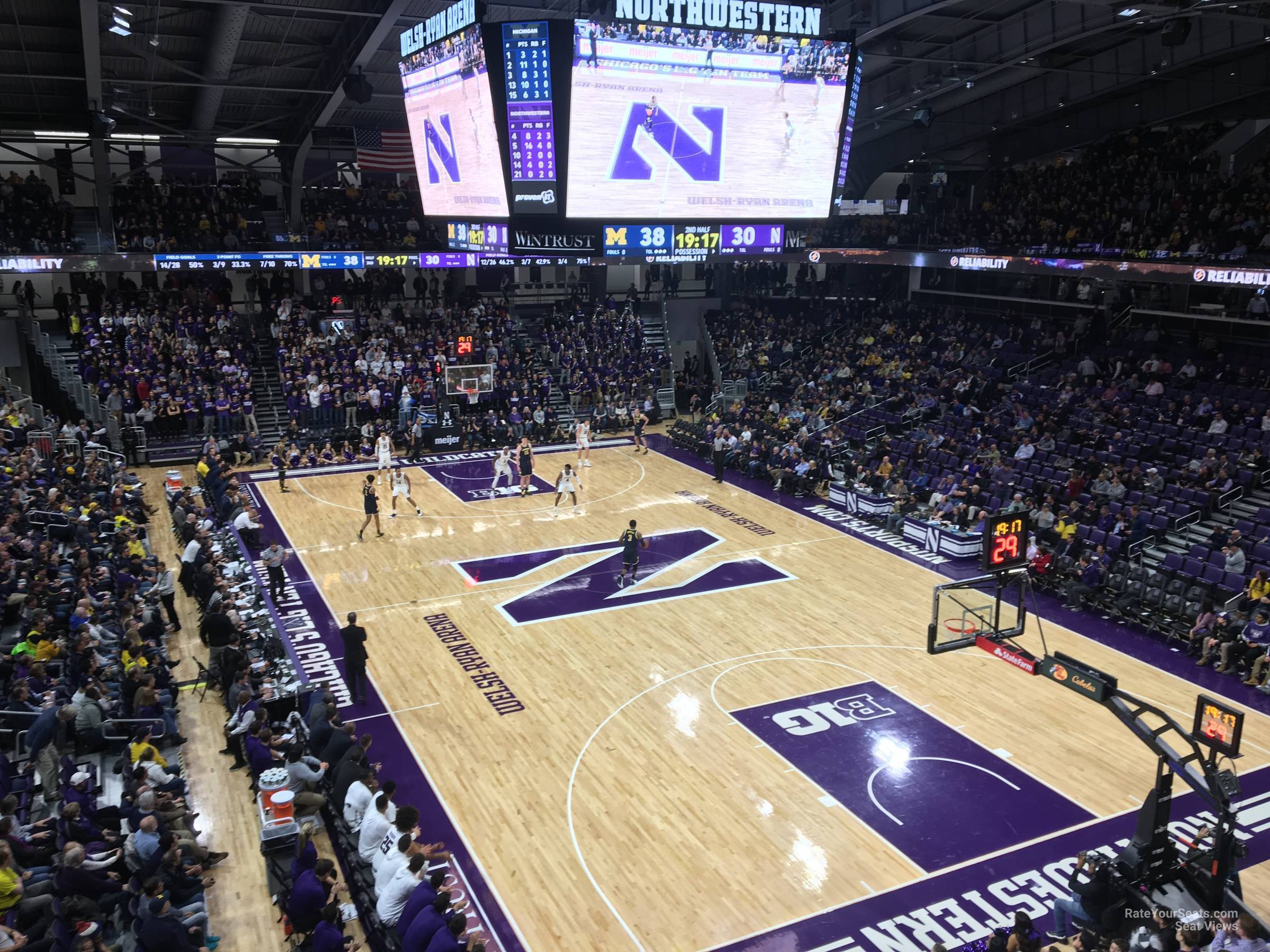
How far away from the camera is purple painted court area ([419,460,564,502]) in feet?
90.1

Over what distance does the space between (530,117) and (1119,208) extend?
18.3 metres

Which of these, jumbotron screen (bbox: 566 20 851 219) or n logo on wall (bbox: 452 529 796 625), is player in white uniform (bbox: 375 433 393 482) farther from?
jumbotron screen (bbox: 566 20 851 219)

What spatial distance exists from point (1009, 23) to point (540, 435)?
18664mm

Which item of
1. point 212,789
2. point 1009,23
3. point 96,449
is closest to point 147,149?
point 96,449

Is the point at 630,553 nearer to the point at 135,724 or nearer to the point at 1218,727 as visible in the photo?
the point at 135,724

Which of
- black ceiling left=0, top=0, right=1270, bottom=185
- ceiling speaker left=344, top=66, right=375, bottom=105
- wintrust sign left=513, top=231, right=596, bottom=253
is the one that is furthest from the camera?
ceiling speaker left=344, top=66, right=375, bottom=105

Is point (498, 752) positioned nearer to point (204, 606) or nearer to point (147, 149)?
point (204, 606)

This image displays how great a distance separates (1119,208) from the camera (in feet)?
96.0

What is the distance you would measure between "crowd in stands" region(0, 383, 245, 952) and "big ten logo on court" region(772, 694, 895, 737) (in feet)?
25.2

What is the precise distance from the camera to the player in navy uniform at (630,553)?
783 inches

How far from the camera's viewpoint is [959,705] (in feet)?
49.2

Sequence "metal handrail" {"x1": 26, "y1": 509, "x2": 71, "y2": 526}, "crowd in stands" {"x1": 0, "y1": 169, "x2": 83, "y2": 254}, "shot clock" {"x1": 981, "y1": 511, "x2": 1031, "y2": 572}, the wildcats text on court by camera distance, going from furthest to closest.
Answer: "crowd in stands" {"x1": 0, "y1": 169, "x2": 83, "y2": 254}, the wildcats text on court, "metal handrail" {"x1": 26, "y1": 509, "x2": 71, "y2": 526}, "shot clock" {"x1": 981, "y1": 511, "x2": 1031, "y2": 572}

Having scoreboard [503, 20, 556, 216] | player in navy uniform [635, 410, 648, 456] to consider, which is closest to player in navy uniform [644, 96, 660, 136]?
scoreboard [503, 20, 556, 216]

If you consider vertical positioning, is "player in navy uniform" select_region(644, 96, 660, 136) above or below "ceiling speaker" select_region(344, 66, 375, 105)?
below
